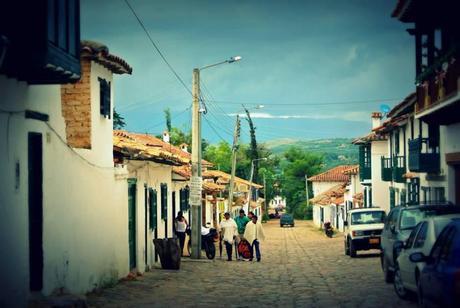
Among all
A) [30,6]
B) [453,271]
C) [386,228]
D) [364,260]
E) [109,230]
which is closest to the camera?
→ [453,271]

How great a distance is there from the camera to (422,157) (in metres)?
32.5

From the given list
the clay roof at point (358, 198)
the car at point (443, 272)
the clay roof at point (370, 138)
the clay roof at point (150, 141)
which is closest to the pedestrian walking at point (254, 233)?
the clay roof at point (150, 141)

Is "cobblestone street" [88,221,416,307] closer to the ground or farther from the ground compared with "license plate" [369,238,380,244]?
closer to the ground

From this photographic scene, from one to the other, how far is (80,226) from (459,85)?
9860 millimetres

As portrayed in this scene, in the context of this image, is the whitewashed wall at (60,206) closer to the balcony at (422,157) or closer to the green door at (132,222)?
the green door at (132,222)

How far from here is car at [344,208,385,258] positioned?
108 feet

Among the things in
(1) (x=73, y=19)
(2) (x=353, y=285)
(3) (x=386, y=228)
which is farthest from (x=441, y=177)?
(1) (x=73, y=19)

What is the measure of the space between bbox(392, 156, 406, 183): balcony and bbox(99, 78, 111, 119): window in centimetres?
2470

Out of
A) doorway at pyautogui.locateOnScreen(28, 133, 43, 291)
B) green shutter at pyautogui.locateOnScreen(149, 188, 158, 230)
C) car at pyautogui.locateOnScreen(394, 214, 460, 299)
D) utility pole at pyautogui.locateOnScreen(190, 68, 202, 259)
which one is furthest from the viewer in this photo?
utility pole at pyautogui.locateOnScreen(190, 68, 202, 259)

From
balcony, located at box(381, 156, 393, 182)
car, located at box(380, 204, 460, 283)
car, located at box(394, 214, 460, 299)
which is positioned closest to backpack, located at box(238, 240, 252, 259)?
car, located at box(380, 204, 460, 283)

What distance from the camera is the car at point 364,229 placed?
3291 cm

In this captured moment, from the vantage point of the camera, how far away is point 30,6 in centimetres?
1302

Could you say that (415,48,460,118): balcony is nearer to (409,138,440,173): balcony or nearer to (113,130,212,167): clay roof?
(409,138,440,173): balcony

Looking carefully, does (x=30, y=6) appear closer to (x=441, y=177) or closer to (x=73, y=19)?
(x=73, y=19)
